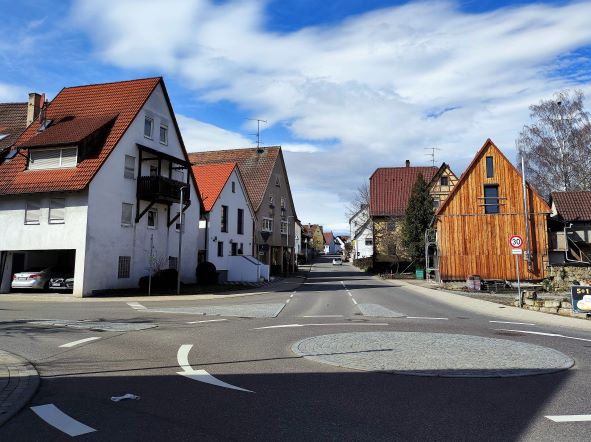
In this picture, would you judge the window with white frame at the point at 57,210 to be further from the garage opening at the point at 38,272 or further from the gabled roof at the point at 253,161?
the gabled roof at the point at 253,161

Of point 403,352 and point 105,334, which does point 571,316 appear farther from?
point 105,334

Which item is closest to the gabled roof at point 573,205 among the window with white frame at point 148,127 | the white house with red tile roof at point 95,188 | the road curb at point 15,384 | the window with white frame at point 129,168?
the white house with red tile roof at point 95,188

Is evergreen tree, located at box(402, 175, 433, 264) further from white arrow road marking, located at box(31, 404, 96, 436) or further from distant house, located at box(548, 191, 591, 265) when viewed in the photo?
white arrow road marking, located at box(31, 404, 96, 436)

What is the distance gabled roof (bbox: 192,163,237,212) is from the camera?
38522 mm

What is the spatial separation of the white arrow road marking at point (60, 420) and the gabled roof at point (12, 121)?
95.8 ft

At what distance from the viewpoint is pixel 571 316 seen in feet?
56.4

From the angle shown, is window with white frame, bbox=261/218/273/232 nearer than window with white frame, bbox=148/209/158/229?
No

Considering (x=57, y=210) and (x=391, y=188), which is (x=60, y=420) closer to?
(x=57, y=210)

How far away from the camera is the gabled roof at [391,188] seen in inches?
2333

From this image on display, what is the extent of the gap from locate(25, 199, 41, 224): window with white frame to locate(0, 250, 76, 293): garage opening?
7.91ft

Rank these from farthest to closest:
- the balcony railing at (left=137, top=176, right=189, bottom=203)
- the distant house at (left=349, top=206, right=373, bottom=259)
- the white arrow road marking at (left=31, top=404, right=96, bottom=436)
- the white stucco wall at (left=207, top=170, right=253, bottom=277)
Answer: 1. the distant house at (left=349, top=206, right=373, bottom=259)
2. the white stucco wall at (left=207, top=170, right=253, bottom=277)
3. the balcony railing at (left=137, top=176, right=189, bottom=203)
4. the white arrow road marking at (left=31, top=404, right=96, bottom=436)

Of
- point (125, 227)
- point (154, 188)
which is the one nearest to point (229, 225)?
point (154, 188)

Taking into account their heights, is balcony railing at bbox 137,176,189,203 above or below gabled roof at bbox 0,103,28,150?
below

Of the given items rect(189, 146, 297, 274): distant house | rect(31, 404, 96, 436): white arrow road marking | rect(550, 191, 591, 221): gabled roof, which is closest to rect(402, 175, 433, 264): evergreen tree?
rect(550, 191, 591, 221): gabled roof
